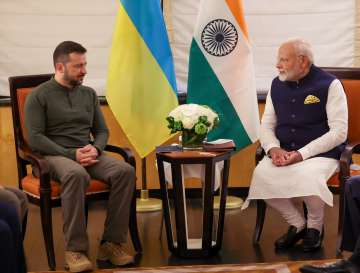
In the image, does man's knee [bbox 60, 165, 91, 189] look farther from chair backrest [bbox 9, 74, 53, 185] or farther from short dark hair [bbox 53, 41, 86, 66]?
short dark hair [bbox 53, 41, 86, 66]

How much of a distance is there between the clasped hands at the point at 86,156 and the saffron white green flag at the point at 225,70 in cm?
110

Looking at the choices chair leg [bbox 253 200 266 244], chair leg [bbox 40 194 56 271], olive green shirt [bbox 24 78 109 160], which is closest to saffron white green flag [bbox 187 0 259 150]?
chair leg [bbox 253 200 266 244]

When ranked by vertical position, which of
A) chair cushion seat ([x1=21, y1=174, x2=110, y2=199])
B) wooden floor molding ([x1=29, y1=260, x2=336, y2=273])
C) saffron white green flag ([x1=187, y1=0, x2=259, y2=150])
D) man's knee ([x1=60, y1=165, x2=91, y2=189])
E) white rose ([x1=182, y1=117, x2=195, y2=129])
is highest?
saffron white green flag ([x1=187, y1=0, x2=259, y2=150])

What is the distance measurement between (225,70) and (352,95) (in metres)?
0.90

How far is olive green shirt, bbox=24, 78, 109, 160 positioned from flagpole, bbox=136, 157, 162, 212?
927 mm

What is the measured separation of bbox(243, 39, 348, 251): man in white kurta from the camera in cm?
402

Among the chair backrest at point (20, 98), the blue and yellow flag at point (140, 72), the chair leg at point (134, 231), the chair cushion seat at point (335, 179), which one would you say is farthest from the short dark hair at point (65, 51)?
the chair cushion seat at point (335, 179)

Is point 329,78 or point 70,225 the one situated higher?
point 329,78

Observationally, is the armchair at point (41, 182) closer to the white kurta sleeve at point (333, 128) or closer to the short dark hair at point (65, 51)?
the short dark hair at point (65, 51)

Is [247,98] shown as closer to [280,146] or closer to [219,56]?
[219,56]

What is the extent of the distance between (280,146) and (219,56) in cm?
88

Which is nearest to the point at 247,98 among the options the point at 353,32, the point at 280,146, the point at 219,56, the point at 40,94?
the point at 219,56

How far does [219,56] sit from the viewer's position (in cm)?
486

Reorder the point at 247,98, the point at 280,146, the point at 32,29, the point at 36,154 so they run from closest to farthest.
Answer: the point at 36,154
the point at 280,146
the point at 247,98
the point at 32,29
